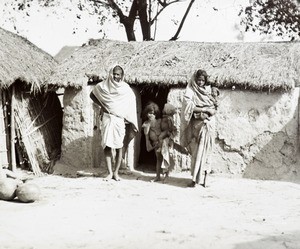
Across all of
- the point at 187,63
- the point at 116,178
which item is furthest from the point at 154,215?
the point at 187,63

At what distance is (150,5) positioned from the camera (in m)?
17.1

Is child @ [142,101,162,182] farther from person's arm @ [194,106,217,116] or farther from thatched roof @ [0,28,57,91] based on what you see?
thatched roof @ [0,28,57,91]

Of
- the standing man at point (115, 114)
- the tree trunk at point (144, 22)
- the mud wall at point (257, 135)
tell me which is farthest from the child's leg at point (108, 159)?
the tree trunk at point (144, 22)

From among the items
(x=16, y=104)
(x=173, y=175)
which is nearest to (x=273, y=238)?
(x=173, y=175)

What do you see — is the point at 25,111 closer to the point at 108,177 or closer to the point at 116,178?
the point at 108,177

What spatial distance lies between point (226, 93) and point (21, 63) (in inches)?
164

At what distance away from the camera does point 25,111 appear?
9.40 metres

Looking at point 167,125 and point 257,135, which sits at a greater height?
point 167,125

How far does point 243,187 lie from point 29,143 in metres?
4.38

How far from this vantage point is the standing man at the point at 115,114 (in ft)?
26.0

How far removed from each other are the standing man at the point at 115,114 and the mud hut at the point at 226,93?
0.88 metres

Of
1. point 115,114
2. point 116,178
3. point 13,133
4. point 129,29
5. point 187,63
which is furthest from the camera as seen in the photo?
point 129,29

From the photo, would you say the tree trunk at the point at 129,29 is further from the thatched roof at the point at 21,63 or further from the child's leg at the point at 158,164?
the child's leg at the point at 158,164

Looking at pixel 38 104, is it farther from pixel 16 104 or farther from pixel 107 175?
pixel 107 175
